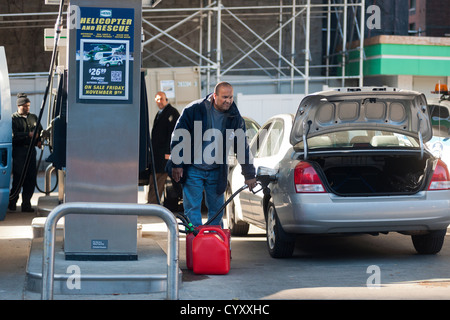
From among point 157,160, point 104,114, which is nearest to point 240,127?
point 104,114

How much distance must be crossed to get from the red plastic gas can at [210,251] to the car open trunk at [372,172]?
5.83 ft

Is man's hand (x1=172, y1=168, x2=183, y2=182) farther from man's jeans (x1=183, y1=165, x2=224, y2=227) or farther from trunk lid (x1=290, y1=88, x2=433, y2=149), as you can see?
trunk lid (x1=290, y1=88, x2=433, y2=149)

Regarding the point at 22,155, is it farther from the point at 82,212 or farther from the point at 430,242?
the point at 82,212

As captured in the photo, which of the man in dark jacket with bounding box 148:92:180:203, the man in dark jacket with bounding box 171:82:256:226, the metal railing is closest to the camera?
the metal railing

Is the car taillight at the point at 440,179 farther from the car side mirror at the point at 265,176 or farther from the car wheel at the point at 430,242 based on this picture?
the car side mirror at the point at 265,176

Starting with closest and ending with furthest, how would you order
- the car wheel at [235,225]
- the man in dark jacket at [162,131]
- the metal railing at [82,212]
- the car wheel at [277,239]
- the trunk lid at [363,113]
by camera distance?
the metal railing at [82,212], the car wheel at [277,239], the trunk lid at [363,113], the car wheel at [235,225], the man in dark jacket at [162,131]

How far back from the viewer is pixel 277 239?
9320 millimetres

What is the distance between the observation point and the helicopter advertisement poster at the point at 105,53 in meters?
8.16

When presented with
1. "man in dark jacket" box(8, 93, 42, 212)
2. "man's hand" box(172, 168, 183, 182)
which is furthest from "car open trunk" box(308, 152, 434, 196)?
"man in dark jacket" box(8, 93, 42, 212)

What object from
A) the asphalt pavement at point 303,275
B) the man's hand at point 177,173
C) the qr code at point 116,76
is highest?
the qr code at point 116,76

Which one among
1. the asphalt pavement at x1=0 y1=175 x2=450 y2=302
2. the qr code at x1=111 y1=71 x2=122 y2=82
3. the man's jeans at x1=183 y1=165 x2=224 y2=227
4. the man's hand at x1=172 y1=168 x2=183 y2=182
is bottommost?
the asphalt pavement at x1=0 y1=175 x2=450 y2=302

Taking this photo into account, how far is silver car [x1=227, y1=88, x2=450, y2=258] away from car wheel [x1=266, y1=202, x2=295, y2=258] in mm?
11

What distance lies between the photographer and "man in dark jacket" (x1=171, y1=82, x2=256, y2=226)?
898 centimetres

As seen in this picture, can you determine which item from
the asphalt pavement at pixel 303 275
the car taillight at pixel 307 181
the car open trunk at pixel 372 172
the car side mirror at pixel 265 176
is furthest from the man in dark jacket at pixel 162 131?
the car taillight at pixel 307 181
